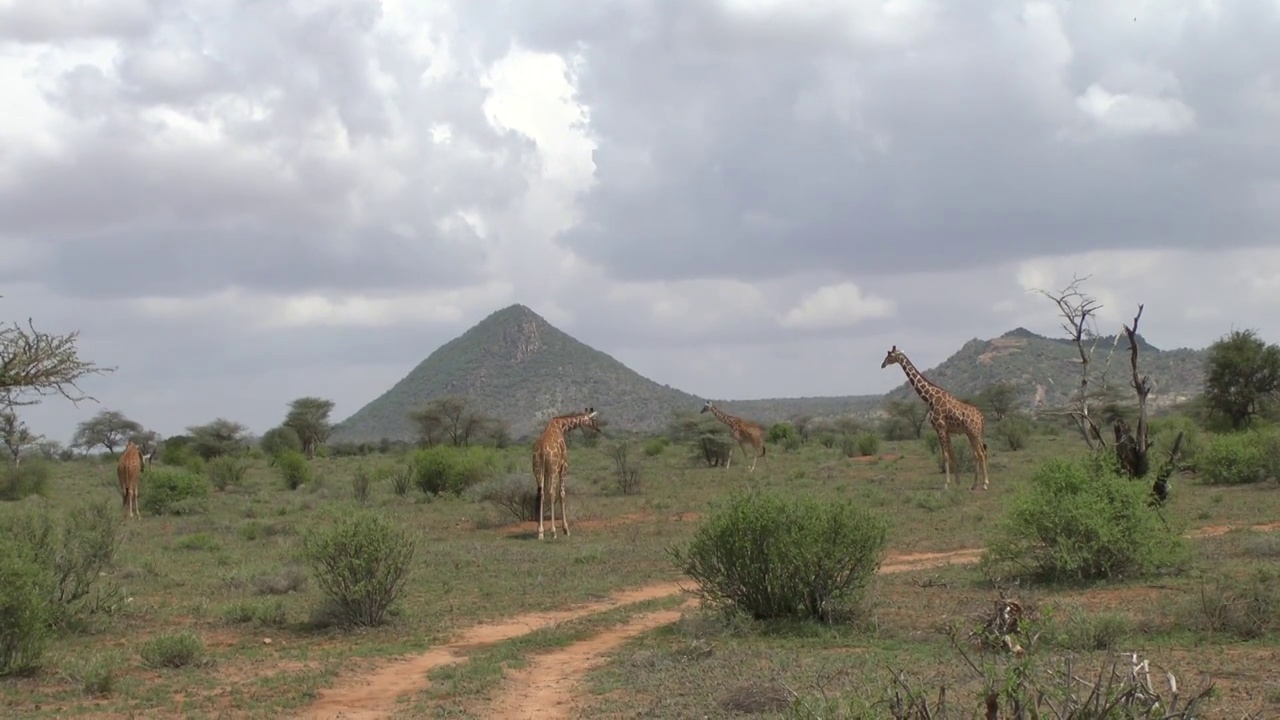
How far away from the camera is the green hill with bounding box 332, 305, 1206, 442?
7944cm

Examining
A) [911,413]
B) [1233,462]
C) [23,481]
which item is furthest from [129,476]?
[911,413]

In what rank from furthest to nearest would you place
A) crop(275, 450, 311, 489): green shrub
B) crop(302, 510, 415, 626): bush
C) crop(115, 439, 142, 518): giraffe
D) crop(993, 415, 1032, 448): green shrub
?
1. crop(993, 415, 1032, 448): green shrub
2. crop(275, 450, 311, 489): green shrub
3. crop(115, 439, 142, 518): giraffe
4. crop(302, 510, 415, 626): bush

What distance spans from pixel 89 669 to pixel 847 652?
6.70 metres

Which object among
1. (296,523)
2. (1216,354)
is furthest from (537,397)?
(296,523)

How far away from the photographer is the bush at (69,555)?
1273cm

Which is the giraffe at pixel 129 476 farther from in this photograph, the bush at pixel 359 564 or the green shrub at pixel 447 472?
the bush at pixel 359 564

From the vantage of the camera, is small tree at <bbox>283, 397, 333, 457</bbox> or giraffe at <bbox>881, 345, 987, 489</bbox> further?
small tree at <bbox>283, 397, 333, 457</bbox>

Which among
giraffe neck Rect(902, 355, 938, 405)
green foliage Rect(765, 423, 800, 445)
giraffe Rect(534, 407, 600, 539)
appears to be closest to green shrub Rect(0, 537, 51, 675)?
giraffe Rect(534, 407, 600, 539)

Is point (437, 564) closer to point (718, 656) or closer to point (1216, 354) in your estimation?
point (718, 656)

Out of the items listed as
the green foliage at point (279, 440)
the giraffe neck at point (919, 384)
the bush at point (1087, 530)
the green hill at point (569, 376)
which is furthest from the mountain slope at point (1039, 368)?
the bush at point (1087, 530)

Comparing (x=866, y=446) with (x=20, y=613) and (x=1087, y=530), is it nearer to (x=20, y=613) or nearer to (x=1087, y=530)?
(x=1087, y=530)

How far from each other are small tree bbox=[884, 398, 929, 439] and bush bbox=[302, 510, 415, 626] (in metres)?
44.9

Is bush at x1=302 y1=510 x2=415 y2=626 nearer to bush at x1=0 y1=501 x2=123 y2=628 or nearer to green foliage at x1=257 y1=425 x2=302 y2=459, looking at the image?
bush at x1=0 y1=501 x2=123 y2=628

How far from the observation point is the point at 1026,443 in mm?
42438
